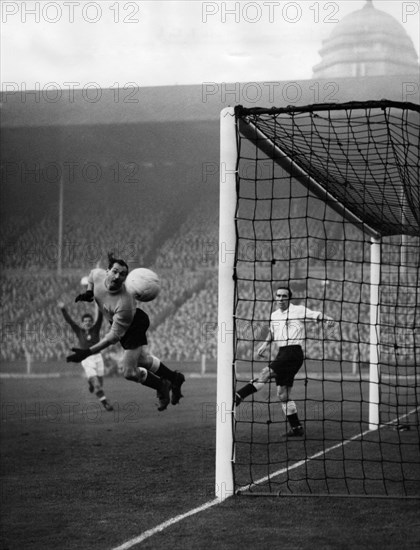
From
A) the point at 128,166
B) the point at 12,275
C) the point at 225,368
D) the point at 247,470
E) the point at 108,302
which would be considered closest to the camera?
the point at 108,302

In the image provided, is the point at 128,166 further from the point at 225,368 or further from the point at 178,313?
the point at 225,368

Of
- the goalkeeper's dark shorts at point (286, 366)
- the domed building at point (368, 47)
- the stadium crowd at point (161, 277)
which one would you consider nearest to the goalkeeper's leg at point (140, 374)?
the goalkeeper's dark shorts at point (286, 366)

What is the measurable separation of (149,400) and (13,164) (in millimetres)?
24466

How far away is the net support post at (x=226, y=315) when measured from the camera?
5949mm

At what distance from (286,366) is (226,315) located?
3.25 meters

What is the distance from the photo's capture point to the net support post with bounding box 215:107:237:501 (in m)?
5.95

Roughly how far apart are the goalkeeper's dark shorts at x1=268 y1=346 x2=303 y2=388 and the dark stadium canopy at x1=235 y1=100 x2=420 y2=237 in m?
1.70

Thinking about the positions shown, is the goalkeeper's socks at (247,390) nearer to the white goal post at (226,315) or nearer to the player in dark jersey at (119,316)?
the white goal post at (226,315)

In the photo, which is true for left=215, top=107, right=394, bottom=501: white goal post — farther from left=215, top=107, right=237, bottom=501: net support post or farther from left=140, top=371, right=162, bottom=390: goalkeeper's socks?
left=140, top=371, right=162, bottom=390: goalkeeper's socks

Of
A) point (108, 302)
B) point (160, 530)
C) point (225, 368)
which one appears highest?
point (108, 302)

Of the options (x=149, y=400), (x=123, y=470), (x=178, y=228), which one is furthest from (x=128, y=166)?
(x=123, y=470)

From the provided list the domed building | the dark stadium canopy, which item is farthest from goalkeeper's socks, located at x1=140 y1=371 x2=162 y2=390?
the domed building

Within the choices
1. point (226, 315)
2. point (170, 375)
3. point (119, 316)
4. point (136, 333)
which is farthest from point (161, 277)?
point (119, 316)

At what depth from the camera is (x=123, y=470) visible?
7.16m
